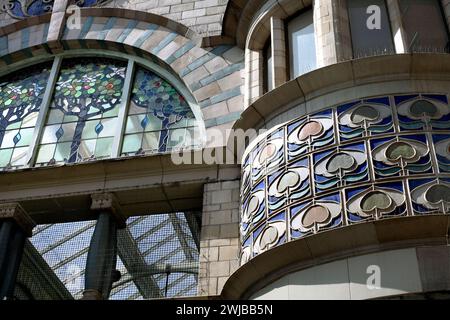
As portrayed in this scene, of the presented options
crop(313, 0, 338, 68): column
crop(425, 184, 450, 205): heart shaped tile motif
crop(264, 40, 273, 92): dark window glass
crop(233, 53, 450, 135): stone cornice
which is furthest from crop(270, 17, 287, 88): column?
crop(425, 184, 450, 205): heart shaped tile motif

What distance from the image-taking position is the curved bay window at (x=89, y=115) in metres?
13.6

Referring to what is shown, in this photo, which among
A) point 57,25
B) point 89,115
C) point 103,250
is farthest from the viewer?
point 57,25

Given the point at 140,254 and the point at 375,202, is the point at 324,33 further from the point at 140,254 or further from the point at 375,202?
the point at 140,254

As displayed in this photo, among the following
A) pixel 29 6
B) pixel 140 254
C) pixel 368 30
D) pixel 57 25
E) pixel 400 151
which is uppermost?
pixel 29 6

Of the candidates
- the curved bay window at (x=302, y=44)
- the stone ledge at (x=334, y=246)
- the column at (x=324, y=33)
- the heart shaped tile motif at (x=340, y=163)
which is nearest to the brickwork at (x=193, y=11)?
the curved bay window at (x=302, y=44)

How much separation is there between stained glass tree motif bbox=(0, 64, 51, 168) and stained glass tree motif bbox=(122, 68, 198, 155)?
87.6 inches

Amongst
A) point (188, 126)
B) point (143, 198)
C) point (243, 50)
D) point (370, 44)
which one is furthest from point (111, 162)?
point (370, 44)

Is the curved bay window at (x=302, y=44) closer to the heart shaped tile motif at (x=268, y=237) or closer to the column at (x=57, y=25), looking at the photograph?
the heart shaped tile motif at (x=268, y=237)

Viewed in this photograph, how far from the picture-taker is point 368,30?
38.7 ft

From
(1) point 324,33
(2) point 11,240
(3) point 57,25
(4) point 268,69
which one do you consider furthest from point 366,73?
(3) point 57,25

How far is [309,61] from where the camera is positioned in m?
12.1

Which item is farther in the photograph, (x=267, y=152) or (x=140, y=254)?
(x=140, y=254)

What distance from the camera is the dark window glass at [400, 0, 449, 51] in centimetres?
1138

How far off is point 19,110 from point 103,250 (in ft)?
16.3
